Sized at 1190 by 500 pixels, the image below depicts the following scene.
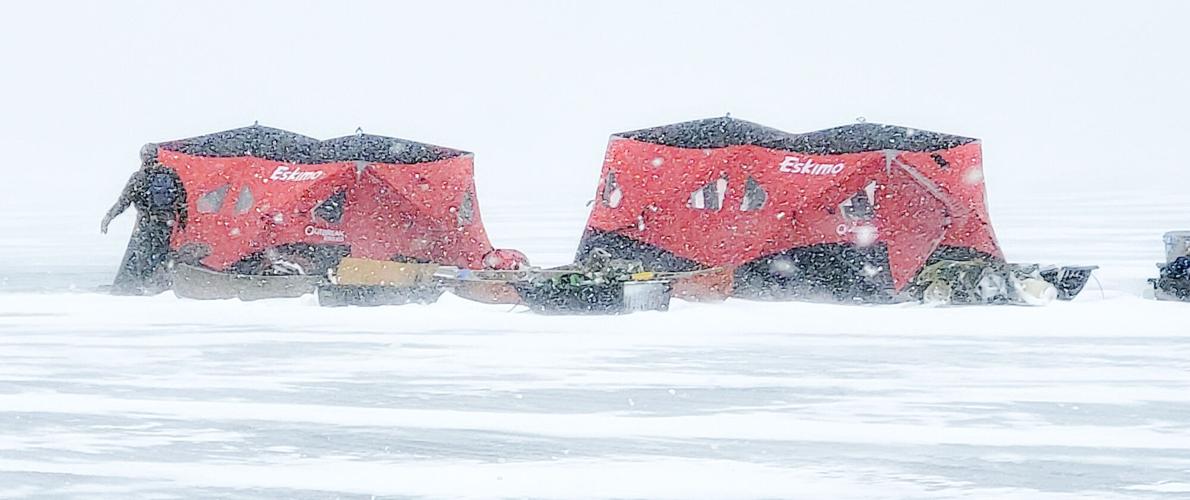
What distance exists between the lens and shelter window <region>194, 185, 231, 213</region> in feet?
57.9

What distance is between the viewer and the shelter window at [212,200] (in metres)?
17.6

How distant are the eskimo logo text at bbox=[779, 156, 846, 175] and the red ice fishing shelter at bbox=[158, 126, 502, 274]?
3.18 m

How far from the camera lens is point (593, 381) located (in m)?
10.2

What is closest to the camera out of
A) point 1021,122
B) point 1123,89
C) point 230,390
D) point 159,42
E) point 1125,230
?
point 230,390

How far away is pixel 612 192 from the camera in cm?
1789

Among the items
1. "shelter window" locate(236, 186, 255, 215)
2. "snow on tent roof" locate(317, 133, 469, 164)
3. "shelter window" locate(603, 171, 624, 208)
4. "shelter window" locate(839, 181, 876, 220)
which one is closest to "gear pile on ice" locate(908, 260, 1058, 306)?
"shelter window" locate(839, 181, 876, 220)

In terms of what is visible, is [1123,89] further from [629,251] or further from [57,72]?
[629,251]

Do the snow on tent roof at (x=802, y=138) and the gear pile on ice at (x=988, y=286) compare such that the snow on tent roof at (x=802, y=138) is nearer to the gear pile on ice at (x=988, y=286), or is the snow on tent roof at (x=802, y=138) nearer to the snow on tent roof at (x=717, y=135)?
the snow on tent roof at (x=717, y=135)

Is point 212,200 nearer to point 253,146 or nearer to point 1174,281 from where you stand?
point 253,146

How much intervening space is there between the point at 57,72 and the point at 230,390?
7662cm

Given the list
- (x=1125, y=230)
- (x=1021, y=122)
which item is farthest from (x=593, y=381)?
(x=1021, y=122)

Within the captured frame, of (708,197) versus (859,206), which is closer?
(859,206)

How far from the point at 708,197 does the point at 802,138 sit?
102 cm

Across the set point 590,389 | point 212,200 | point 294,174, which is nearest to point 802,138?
point 294,174
